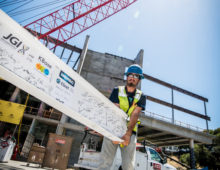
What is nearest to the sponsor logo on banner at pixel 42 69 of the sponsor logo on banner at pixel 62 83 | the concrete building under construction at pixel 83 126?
the sponsor logo on banner at pixel 62 83

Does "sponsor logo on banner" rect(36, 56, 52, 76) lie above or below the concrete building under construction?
below

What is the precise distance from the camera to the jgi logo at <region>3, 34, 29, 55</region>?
1194mm

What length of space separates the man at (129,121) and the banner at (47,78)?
26 cm

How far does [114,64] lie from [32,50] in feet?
78.3

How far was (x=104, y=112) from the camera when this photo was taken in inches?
76.0

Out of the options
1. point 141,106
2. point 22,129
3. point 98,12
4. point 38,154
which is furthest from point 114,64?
point 141,106

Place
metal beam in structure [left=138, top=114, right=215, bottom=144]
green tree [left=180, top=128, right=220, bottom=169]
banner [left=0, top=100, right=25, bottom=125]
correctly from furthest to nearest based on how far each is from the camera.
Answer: green tree [left=180, top=128, right=220, bottom=169], metal beam in structure [left=138, top=114, right=215, bottom=144], banner [left=0, top=100, right=25, bottom=125]

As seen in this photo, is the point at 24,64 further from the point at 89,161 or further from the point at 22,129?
the point at 22,129

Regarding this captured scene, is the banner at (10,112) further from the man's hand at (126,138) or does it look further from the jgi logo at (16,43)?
the jgi logo at (16,43)

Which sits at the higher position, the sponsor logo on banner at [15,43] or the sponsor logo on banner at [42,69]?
the sponsor logo on banner at [15,43]

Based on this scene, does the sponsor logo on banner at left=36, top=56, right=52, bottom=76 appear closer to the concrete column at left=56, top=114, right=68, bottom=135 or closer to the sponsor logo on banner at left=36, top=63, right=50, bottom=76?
the sponsor logo on banner at left=36, top=63, right=50, bottom=76

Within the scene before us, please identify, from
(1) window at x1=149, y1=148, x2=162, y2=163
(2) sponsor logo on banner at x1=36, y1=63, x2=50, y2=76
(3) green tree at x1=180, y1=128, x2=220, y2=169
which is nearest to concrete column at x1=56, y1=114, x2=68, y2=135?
(1) window at x1=149, y1=148, x2=162, y2=163

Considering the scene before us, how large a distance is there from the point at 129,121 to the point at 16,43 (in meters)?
1.70

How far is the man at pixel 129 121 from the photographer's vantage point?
2.11m
